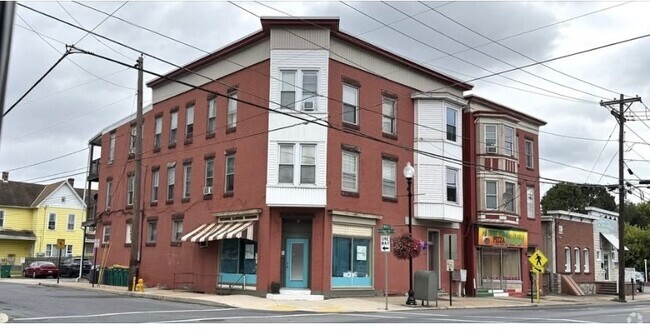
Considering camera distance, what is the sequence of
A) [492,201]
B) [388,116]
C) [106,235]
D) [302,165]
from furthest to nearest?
1. [106,235]
2. [492,201]
3. [388,116]
4. [302,165]

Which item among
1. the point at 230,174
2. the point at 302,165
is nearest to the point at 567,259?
the point at 302,165

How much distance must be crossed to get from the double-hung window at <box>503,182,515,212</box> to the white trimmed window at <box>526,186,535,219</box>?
8.38ft

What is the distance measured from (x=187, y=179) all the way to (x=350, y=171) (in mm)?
9239

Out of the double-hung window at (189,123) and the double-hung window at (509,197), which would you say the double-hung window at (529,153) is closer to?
the double-hung window at (509,197)

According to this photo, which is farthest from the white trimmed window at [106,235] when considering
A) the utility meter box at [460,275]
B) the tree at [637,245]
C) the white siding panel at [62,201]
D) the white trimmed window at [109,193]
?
the tree at [637,245]

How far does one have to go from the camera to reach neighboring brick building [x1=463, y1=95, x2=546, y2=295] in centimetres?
3303

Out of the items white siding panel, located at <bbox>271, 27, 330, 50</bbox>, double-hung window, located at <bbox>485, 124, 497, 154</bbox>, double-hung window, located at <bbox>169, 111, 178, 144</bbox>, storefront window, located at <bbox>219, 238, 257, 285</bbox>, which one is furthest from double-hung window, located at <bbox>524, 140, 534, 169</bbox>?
double-hung window, located at <bbox>169, 111, 178, 144</bbox>

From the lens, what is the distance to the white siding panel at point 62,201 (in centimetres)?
6256

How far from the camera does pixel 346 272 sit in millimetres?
26422

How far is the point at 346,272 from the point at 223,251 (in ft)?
19.0

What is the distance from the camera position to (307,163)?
26.0 meters

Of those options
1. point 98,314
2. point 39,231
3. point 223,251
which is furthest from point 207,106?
point 39,231

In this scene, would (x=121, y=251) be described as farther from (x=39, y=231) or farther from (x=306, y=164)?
(x=39, y=231)

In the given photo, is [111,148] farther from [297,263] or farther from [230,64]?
[297,263]
